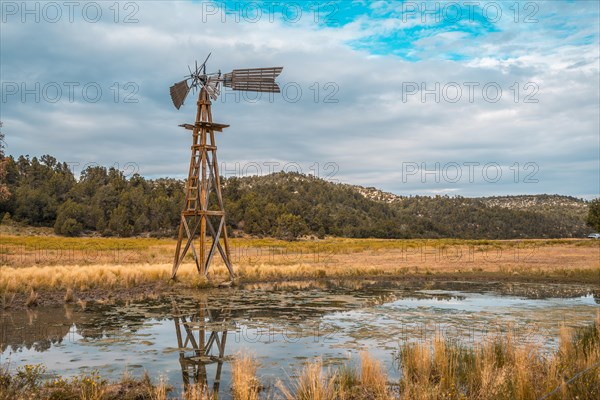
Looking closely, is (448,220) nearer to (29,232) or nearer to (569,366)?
(29,232)

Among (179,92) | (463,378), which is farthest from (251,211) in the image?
(463,378)

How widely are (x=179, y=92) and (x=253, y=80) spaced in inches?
139

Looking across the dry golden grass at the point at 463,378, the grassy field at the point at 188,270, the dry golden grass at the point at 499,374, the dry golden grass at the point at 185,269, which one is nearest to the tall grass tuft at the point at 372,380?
the dry golden grass at the point at 463,378

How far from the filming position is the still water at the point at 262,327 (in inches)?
409

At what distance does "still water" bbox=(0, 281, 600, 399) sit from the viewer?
10391 mm

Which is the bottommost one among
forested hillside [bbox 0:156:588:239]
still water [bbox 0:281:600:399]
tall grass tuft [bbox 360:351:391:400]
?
still water [bbox 0:281:600:399]

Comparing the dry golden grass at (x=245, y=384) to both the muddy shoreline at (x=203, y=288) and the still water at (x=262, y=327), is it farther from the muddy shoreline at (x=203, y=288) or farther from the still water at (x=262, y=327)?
the muddy shoreline at (x=203, y=288)

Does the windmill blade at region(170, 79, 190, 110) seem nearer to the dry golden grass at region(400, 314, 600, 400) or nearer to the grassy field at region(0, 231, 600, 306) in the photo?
the grassy field at region(0, 231, 600, 306)

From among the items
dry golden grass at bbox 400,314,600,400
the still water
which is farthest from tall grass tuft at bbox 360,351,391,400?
the still water

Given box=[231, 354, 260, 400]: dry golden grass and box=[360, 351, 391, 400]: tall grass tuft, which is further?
box=[360, 351, 391, 400]: tall grass tuft

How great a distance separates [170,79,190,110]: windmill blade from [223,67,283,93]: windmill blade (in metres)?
1.84

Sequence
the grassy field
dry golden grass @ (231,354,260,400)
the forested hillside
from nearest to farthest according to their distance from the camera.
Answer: dry golden grass @ (231,354,260,400)
the grassy field
the forested hillside

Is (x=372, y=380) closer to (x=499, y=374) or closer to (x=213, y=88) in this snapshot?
(x=499, y=374)

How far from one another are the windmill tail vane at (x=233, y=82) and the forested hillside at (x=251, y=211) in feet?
36.5
